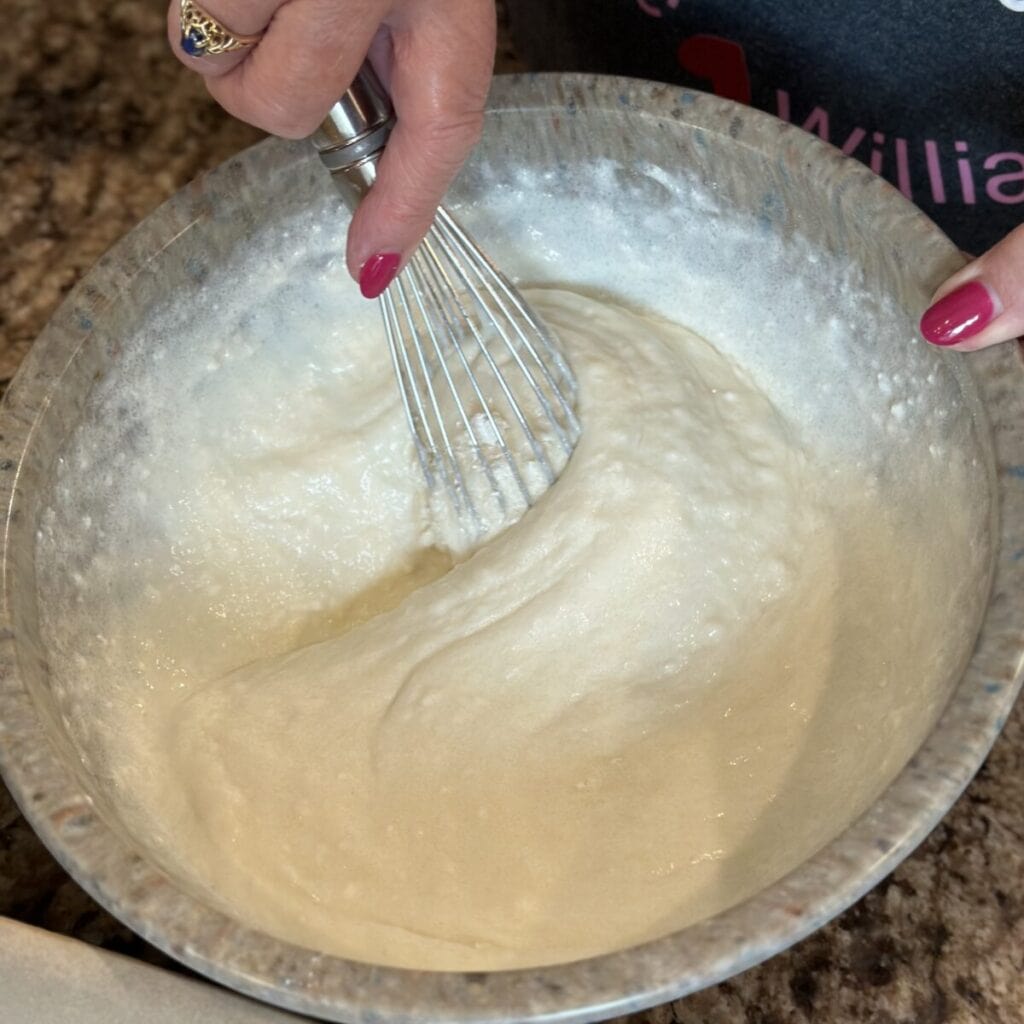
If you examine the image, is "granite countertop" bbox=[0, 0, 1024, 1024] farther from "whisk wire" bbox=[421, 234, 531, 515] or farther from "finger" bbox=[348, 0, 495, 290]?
"finger" bbox=[348, 0, 495, 290]

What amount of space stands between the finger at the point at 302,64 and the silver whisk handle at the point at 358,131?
59 mm

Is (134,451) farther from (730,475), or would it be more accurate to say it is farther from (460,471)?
(730,475)

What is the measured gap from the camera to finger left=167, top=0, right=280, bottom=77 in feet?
1.96

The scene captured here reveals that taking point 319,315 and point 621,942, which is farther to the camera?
point 319,315

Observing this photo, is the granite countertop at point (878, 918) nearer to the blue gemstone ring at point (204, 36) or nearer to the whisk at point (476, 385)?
the whisk at point (476, 385)

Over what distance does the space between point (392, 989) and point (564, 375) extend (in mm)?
473

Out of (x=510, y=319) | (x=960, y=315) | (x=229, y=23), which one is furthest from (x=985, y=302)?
(x=229, y=23)

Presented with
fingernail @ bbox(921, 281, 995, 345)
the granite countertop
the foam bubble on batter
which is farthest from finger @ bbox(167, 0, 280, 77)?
the granite countertop

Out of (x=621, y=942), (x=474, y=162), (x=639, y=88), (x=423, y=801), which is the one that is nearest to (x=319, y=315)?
(x=474, y=162)

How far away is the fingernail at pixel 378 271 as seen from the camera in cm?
74

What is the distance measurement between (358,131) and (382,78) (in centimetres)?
6

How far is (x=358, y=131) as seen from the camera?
0.72m

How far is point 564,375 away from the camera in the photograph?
2.89ft

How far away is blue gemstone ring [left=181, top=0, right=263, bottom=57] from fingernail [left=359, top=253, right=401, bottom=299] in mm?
152
